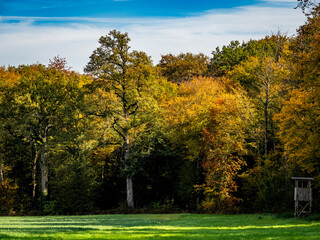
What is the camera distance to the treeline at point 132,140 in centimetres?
3594

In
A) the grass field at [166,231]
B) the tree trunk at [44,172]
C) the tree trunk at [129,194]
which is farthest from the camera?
the tree trunk at [44,172]

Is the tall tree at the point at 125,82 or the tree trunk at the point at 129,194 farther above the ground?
the tall tree at the point at 125,82

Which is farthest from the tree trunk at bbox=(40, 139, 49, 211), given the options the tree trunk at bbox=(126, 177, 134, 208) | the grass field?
the grass field

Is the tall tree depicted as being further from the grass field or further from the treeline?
the grass field

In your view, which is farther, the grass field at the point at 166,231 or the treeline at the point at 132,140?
the treeline at the point at 132,140

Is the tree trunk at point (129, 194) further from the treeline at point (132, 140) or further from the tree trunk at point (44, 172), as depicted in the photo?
the tree trunk at point (44, 172)

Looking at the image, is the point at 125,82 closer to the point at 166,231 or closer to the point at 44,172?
the point at 44,172

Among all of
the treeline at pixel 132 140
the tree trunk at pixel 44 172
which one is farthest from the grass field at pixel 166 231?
the tree trunk at pixel 44 172

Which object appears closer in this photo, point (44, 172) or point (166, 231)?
point (166, 231)

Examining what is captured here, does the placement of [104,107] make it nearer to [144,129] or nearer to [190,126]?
[144,129]

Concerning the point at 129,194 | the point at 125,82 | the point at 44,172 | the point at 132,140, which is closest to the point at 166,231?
the point at 129,194

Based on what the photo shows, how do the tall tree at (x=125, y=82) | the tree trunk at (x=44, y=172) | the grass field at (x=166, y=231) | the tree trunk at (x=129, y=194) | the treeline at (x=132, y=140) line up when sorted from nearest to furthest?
the grass field at (x=166, y=231), the treeline at (x=132, y=140), the tall tree at (x=125, y=82), the tree trunk at (x=129, y=194), the tree trunk at (x=44, y=172)

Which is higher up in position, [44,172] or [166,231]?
[44,172]

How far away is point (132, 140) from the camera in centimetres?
4275
